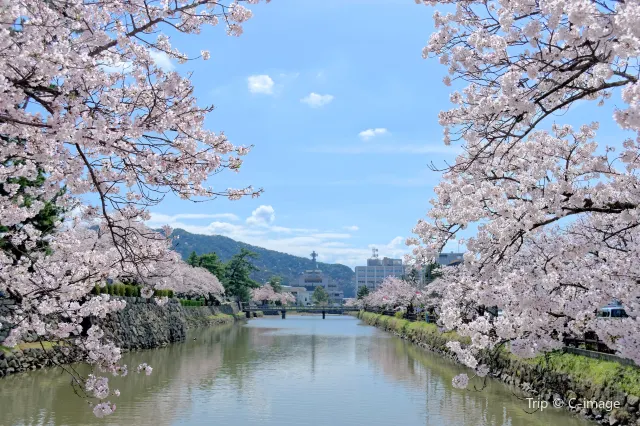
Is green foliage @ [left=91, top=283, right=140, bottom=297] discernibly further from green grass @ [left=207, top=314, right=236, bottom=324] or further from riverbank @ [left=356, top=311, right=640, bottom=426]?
green grass @ [left=207, top=314, right=236, bottom=324]

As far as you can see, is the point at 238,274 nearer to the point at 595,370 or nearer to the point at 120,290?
the point at 120,290

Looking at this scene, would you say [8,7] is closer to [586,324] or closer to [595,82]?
[595,82]

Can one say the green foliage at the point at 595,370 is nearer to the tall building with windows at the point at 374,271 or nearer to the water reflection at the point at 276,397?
the water reflection at the point at 276,397

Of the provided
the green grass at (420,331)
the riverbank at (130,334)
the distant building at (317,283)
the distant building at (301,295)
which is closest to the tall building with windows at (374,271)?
the distant building at (317,283)

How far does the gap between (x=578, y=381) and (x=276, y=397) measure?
690cm

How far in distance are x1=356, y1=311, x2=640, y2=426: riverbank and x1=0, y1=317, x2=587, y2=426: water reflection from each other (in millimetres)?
523

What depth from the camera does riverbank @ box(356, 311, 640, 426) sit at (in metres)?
9.73

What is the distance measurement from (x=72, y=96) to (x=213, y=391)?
38.7ft

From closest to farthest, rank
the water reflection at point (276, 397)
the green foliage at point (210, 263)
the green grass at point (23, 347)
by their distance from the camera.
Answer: the water reflection at point (276, 397), the green grass at point (23, 347), the green foliage at point (210, 263)

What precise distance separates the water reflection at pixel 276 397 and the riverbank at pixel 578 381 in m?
0.52

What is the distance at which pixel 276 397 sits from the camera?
44.0ft

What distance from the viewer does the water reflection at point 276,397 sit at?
36.5 ft

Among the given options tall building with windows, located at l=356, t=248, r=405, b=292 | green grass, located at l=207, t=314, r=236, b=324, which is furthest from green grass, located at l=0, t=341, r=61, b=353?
tall building with windows, located at l=356, t=248, r=405, b=292

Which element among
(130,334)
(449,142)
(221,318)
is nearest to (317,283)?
(221,318)
